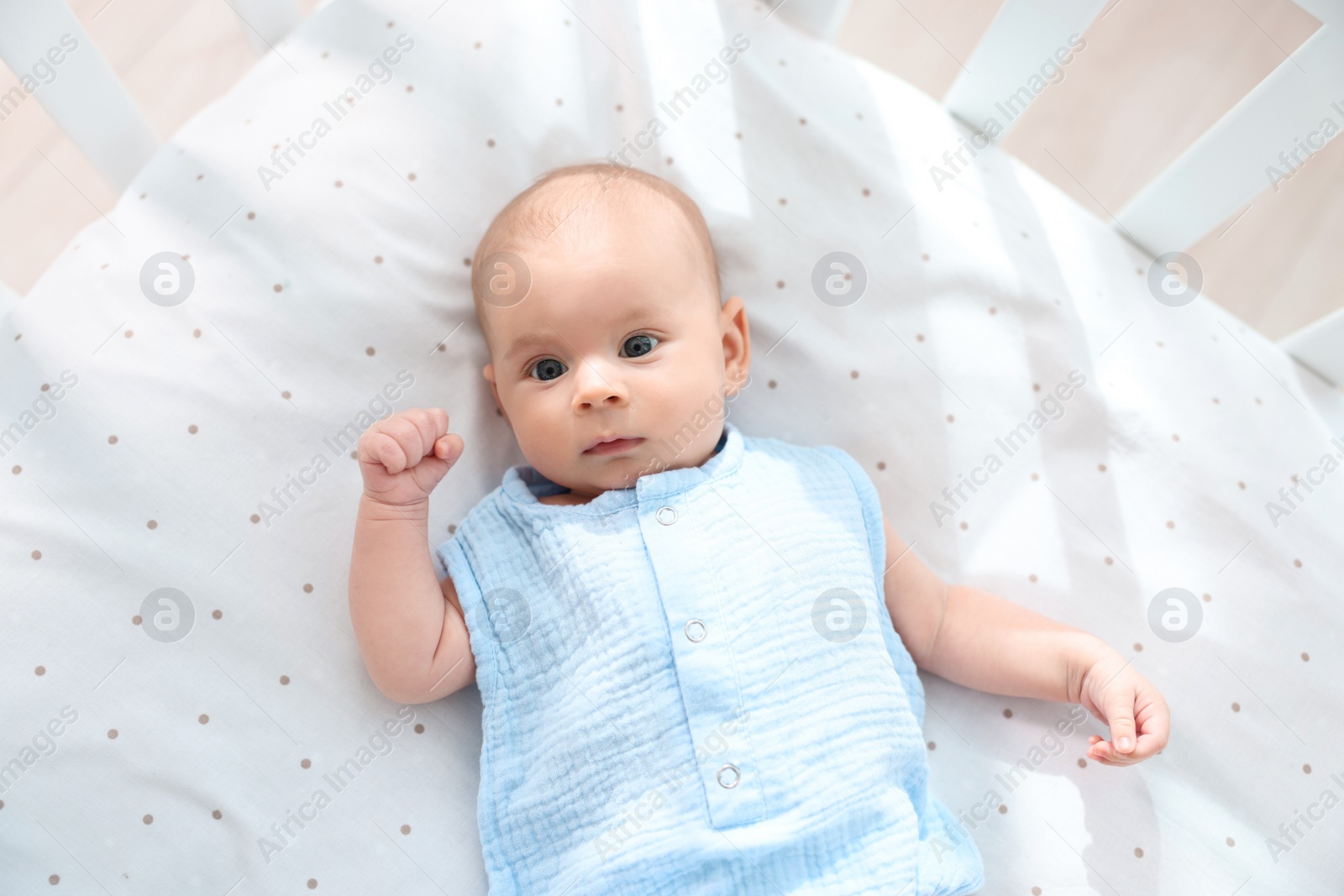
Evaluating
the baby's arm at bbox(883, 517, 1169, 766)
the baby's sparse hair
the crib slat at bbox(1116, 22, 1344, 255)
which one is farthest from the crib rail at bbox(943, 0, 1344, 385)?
the baby's arm at bbox(883, 517, 1169, 766)

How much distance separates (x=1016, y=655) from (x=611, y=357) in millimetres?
595

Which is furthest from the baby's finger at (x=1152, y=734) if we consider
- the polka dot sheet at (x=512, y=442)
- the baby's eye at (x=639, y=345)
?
the baby's eye at (x=639, y=345)

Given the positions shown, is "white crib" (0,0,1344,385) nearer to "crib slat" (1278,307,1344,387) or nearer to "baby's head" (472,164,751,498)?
"crib slat" (1278,307,1344,387)

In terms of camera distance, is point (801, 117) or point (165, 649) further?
point (801, 117)

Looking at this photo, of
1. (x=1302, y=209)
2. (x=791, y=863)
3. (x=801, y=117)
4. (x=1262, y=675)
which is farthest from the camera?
(x=1302, y=209)

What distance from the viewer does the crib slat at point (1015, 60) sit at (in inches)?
46.1

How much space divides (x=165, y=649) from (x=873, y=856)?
0.81 meters

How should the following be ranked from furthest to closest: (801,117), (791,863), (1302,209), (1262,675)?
(1302,209) → (801,117) → (1262,675) → (791,863)

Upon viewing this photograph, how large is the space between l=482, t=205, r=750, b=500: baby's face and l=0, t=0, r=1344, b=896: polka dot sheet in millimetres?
189

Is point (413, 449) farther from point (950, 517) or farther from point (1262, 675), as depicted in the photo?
point (1262, 675)

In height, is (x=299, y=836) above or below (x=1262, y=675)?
below

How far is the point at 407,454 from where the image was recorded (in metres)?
0.96

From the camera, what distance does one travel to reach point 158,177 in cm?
118

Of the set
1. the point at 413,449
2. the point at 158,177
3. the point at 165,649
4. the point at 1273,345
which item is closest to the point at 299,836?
the point at 165,649
